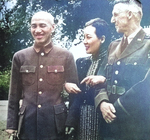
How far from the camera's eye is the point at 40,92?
5.78 feet

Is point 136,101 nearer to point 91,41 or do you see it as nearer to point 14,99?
point 91,41

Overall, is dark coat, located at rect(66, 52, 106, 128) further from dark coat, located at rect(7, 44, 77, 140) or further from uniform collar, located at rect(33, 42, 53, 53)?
uniform collar, located at rect(33, 42, 53, 53)

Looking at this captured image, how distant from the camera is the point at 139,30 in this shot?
5.49ft

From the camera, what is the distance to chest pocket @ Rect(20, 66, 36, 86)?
70.2 inches

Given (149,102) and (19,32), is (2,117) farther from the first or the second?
(149,102)

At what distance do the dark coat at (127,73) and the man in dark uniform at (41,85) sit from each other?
230mm

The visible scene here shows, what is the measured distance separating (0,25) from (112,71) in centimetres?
85

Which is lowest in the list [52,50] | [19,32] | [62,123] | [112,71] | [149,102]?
[62,123]

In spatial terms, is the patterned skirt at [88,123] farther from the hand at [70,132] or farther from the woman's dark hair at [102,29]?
the woman's dark hair at [102,29]

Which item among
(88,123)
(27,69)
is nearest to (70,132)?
(88,123)

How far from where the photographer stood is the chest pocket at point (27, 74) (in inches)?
70.2

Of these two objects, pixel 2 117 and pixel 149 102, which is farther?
pixel 2 117

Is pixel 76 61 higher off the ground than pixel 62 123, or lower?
higher

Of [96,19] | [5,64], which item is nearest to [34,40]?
[5,64]
